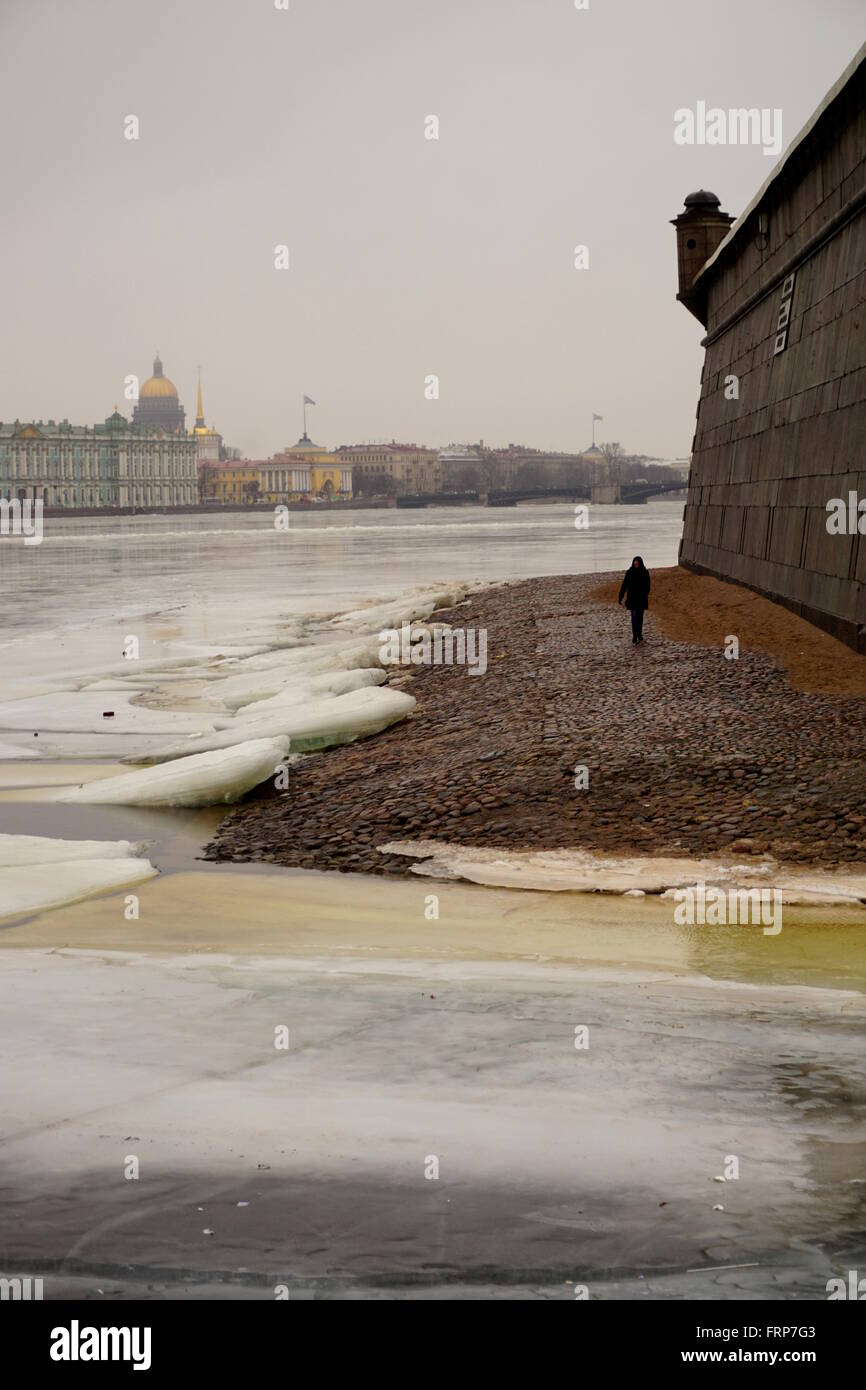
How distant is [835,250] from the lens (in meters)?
17.4

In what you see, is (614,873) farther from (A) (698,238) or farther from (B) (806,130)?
(A) (698,238)

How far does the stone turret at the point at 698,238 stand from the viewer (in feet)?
106

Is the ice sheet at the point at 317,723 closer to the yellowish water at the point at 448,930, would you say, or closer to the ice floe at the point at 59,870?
the ice floe at the point at 59,870

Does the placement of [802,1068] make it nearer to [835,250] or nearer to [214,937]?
[214,937]

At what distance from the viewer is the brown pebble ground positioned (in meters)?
10.7

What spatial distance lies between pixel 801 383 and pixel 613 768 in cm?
924

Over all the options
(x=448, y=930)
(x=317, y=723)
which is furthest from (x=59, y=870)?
(x=317, y=723)

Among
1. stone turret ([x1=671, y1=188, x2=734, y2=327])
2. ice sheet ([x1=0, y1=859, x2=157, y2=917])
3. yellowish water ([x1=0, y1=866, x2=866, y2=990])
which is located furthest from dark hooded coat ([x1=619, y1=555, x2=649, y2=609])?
stone turret ([x1=671, y1=188, x2=734, y2=327])

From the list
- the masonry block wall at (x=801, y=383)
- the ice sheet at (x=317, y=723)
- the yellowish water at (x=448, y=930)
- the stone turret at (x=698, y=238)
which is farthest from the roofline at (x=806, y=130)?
the yellowish water at (x=448, y=930)

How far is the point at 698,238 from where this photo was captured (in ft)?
107

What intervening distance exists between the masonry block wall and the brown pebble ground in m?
1.30

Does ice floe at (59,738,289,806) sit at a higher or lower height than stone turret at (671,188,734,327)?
lower

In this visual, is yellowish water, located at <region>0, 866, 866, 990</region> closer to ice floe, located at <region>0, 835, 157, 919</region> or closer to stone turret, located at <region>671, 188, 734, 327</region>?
ice floe, located at <region>0, 835, 157, 919</region>

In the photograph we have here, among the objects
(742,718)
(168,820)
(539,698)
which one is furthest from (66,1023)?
(539,698)
